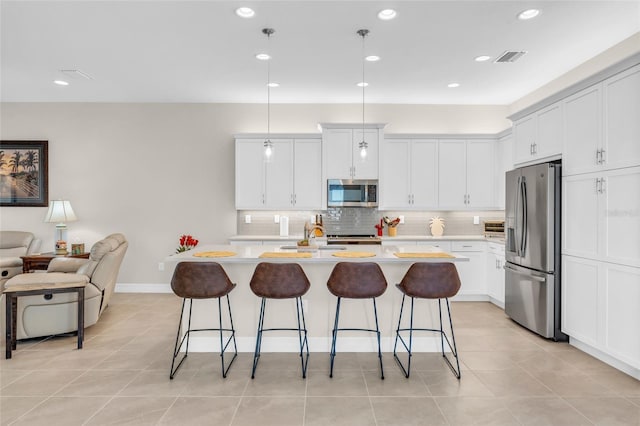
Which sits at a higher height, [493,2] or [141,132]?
[493,2]

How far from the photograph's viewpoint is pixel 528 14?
10.5 ft

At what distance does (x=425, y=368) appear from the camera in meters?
3.07

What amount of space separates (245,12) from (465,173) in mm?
3913

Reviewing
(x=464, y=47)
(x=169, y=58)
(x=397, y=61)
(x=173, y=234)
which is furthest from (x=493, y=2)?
(x=173, y=234)

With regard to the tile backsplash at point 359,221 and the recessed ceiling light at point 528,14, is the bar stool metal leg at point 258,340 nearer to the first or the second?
the tile backsplash at point 359,221

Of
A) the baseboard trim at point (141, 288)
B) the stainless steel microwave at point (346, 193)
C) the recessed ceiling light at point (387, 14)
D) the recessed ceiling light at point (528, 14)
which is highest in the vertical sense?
the recessed ceiling light at point (387, 14)

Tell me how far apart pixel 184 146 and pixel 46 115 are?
7.25 ft

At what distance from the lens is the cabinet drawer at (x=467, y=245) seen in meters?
5.33

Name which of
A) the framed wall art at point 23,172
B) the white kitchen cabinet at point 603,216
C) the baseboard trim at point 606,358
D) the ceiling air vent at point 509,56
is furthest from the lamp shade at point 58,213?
the baseboard trim at point 606,358

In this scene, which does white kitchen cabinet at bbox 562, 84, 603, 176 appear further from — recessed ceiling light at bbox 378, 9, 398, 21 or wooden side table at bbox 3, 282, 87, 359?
wooden side table at bbox 3, 282, 87, 359

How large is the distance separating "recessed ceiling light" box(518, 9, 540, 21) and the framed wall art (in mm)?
6606

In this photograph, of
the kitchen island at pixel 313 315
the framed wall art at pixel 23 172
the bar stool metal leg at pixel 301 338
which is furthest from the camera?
the framed wall art at pixel 23 172

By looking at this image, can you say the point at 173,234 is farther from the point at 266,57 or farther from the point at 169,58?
the point at 266,57

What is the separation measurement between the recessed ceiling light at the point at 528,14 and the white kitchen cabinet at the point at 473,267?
2.99 metres
